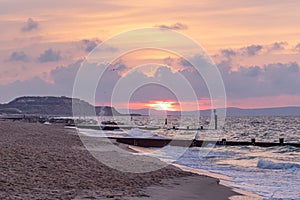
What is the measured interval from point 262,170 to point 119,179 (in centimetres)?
1220

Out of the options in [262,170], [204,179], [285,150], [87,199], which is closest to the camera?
[87,199]

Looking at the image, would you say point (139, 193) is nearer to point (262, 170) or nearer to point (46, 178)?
point (46, 178)

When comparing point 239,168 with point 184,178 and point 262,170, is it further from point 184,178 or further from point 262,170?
point 184,178

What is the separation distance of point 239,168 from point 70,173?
45.1 feet

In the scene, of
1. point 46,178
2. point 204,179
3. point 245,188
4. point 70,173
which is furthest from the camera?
point 204,179

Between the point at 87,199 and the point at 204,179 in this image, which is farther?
the point at 204,179

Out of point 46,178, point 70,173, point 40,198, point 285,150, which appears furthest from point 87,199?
point 285,150

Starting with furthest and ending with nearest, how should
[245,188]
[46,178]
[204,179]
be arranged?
[204,179]
[245,188]
[46,178]

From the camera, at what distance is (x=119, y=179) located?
16344 millimetres

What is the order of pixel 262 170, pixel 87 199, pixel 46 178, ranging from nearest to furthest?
pixel 87 199 < pixel 46 178 < pixel 262 170

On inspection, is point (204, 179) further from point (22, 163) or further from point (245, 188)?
point (22, 163)

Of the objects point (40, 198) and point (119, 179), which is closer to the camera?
point (40, 198)

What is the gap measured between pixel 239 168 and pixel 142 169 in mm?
8503

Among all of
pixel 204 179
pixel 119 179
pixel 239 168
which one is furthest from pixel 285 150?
pixel 119 179
